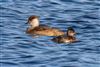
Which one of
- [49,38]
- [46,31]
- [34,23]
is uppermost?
[34,23]

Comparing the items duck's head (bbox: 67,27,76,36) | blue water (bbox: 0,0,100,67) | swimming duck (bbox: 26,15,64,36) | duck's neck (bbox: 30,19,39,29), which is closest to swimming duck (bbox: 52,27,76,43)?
duck's head (bbox: 67,27,76,36)

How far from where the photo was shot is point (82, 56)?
1866cm

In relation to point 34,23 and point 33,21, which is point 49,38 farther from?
point 33,21

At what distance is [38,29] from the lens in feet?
72.4

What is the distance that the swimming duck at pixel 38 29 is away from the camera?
21.5 metres

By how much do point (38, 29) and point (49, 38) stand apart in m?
1.13

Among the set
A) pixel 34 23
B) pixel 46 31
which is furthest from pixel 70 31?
pixel 34 23

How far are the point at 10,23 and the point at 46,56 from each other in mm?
4634

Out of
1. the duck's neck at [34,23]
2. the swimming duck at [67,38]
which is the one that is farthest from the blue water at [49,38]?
the duck's neck at [34,23]

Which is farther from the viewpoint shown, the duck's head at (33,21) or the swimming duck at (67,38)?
the duck's head at (33,21)

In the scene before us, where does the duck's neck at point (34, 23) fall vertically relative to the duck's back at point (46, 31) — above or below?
above

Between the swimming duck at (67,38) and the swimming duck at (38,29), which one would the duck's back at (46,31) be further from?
the swimming duck at (67,38)

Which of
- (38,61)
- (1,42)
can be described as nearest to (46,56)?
(38,61)

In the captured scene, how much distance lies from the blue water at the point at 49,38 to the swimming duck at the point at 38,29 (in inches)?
10.6
